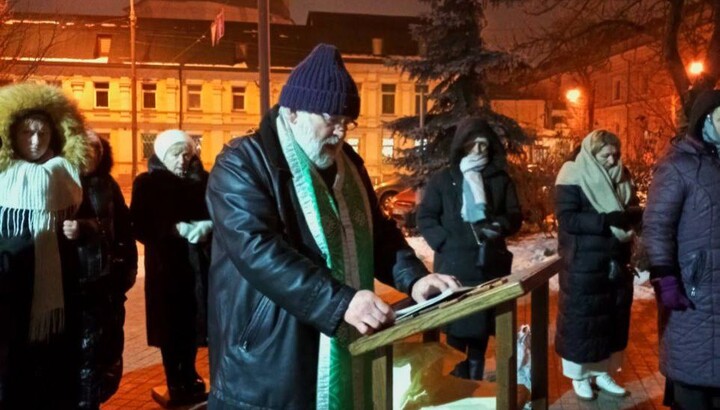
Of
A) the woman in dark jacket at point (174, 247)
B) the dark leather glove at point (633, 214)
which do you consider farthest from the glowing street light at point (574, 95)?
the woman in dark jacket at point (174, 247)

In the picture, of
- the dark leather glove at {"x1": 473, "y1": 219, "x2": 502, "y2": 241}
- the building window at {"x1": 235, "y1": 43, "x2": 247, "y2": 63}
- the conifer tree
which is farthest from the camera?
the building window at {"x1": 235, "y1": 43, "x2": 247, "y2": 63}

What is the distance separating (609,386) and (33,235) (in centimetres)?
407

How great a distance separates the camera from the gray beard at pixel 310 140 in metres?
2.69

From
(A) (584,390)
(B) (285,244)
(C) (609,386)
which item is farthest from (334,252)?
(C) (609,386)

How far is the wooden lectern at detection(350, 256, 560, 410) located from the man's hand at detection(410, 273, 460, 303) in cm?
31

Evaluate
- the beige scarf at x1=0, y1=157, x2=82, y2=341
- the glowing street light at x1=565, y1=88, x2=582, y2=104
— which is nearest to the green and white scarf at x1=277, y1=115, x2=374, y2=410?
the beige scarf at x1=0, y1=157, x2=82, y2=341

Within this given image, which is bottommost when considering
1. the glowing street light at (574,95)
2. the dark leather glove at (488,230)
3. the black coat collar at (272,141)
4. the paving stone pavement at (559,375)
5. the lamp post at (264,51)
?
the paving stone pavement at (559,375)

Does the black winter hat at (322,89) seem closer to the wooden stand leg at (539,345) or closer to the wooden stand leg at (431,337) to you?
the wooden stand leg at (539,345)

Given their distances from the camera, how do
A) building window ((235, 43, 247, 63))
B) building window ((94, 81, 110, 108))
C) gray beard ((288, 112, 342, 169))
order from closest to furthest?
gray beard ((288, 112, 342, 169)), building window ((94, 81, 110, 108)), building window ((235, 43, 247, 63))

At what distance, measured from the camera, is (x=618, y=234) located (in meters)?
5.35

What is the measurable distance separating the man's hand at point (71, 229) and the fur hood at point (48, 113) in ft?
0.98

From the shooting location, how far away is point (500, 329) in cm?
245

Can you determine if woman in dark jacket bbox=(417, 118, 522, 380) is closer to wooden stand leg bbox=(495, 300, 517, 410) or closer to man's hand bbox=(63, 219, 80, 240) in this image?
man's hand bbox=(63, 219, 80, 240)

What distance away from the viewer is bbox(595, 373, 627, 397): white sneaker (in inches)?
223
